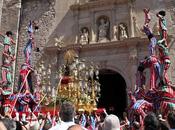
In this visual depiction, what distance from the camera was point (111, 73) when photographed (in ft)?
53.7

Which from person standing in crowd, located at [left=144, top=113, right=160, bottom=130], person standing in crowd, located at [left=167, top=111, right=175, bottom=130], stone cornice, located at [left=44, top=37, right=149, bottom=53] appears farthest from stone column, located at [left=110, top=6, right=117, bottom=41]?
person standing in crowd, located at [left=144, top=113, right=160, bottom=130]

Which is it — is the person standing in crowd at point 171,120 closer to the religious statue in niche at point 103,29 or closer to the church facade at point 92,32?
the church facade at point 92,32

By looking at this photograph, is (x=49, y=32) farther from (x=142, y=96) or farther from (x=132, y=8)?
(x=142, y=96)

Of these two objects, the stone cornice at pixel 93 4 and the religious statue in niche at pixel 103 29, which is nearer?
the religious statue in niche at pixel 103 29

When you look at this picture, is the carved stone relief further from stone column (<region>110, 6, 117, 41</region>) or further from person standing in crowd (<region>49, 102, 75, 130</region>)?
person standing in crowd (<region>49, 102, 75, 130</region>)

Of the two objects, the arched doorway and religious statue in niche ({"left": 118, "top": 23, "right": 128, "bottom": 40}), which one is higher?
religious statue in niche ({"left": 118, "top": 23, "right": 128, "bottom": 40})

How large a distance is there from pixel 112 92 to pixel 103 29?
373cm

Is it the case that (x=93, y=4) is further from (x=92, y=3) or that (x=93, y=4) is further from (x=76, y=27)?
(x=76, y=27)

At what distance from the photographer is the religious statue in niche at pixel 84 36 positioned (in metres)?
15.3

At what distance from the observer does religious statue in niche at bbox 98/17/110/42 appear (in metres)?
15.1

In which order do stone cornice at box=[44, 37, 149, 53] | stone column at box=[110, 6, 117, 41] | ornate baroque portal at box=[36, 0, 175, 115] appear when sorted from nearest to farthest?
stone cornice at box=[44, 37, 149, 53], ornate baroque portal at box=[36, 0, 175, 115], stone column at box=[110, 6, 117, 41]

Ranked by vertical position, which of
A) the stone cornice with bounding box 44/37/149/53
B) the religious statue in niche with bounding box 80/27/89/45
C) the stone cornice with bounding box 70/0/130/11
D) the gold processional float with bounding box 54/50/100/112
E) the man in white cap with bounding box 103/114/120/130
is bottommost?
the man in white cap with bounding box 103/114/120/130

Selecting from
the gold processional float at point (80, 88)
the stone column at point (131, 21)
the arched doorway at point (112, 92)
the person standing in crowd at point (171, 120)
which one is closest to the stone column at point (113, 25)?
the stone column at point (131, 21)

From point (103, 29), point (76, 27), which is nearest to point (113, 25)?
point (103, 29)
